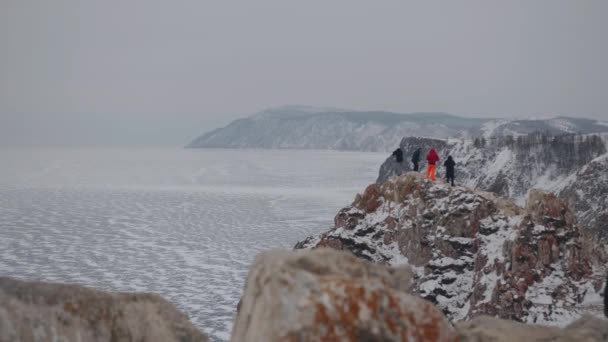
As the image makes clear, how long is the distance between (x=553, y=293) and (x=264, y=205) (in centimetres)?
6314

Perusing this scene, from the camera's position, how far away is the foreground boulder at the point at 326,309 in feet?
15.9

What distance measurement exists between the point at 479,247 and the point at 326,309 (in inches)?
1016

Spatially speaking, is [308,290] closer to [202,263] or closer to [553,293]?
[553,293]

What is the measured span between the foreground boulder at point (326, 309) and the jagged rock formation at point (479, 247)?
20.7 metres

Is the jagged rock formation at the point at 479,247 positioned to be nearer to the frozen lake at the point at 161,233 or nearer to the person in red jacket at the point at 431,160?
the person in red jacket at the point at 431,160

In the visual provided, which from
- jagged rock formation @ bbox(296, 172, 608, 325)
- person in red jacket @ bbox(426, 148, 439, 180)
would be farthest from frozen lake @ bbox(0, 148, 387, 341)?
person in red jacket @ bbox(426, 148, 439, 180)

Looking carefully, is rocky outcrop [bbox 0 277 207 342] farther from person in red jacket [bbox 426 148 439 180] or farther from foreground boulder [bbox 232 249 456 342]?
person in red jacket [bbox 426 148 439 180]

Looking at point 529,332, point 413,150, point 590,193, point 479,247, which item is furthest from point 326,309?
point 413,150

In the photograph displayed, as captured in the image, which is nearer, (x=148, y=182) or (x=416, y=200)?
(x=416, y=200)

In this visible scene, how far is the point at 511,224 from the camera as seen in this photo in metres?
28.3

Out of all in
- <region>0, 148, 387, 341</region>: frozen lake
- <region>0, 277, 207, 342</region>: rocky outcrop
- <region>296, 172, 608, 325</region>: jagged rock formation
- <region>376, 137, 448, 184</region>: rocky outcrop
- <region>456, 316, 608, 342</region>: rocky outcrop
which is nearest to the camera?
<region>0, 277, 207, 342</region>: rocky outcrop

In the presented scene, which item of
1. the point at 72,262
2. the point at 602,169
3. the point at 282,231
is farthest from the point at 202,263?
the point at 602,169

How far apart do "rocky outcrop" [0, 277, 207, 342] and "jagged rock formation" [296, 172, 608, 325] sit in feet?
68.9

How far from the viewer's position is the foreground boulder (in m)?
4.84
